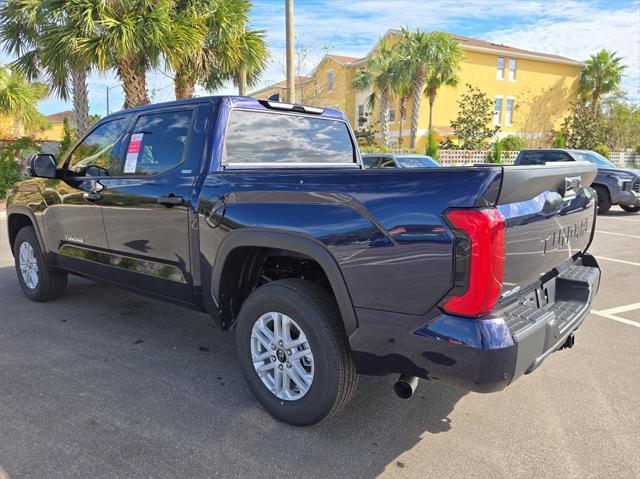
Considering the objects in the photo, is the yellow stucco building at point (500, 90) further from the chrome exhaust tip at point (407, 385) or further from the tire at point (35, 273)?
the chrome exhaust tip at point (407, 385)

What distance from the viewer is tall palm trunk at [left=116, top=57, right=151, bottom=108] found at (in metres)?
12.7

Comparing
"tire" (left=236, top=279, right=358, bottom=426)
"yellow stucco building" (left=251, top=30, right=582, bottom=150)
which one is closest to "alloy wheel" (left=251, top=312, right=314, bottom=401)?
"tire" (left=236, top=279, right=358, bottom=426)

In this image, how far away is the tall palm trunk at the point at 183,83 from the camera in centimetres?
1391

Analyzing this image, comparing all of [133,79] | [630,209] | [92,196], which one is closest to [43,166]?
[92,196]

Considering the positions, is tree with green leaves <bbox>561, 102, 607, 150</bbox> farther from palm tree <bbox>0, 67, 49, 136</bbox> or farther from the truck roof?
the truck roof

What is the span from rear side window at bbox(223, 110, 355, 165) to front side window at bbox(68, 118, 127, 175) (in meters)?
1.07

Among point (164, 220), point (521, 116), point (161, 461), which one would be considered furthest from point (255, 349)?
point (521, 116)

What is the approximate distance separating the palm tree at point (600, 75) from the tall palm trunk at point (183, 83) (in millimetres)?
33718

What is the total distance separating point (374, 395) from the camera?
10.6 ft

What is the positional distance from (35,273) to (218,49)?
34.5 feet

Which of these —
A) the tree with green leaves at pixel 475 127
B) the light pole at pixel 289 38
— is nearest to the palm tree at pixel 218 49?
the light pole at pixel 289 38

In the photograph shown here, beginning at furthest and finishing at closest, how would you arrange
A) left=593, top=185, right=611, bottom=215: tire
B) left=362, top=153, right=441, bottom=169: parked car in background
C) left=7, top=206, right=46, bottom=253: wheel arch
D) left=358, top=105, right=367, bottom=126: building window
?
left=358, top=105, right=367, bottom=126: building window → left=362, top=153, right=441, bottom=169: parked car in background → left=593, top=185, right=611, bottom=215: tire → left=7, top=206, right=46, bottom=253: wheel arch

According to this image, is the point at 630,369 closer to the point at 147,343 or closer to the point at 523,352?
the point at 523,352

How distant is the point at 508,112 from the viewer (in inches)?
1470
